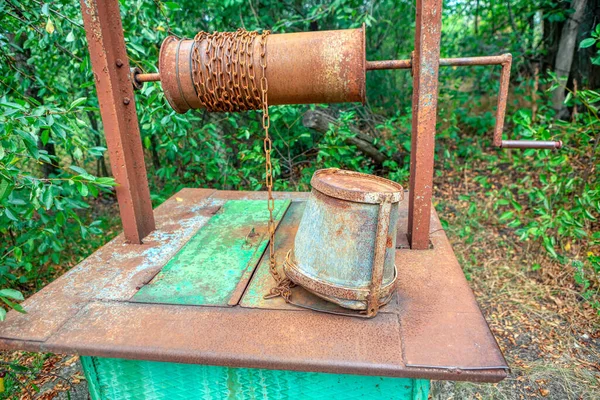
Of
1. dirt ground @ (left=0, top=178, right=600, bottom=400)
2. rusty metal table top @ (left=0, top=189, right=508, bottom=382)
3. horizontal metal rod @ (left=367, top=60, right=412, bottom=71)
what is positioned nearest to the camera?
rusty metal table top @ (left=0, top=189, right=508, bottom=382)

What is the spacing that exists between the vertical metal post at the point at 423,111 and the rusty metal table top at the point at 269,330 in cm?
24

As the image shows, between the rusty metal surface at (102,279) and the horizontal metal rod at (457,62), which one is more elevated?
the horizontal metal rod at (457,62)

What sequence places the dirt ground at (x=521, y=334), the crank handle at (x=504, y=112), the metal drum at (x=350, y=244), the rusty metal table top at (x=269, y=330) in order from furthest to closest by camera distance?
the dirt ground at (x=521, y=334) → the crank handle at (x=504, y=112) → the metal drum at (x=350, y=244) → the rusty metal table top at (x=269, y=330)

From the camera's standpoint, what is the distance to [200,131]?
4.38 meters

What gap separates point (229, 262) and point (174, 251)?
0.38 metres

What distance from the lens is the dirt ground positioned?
9.01 ft

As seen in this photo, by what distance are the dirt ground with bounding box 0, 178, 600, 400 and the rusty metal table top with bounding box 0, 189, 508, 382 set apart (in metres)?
0.93

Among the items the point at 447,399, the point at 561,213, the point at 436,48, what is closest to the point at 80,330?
the point at 436,48

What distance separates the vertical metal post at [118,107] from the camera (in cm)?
218

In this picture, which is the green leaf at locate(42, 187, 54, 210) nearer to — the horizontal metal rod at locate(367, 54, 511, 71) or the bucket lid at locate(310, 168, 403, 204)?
the bucket lid at locate(310, 168, 403, 204)

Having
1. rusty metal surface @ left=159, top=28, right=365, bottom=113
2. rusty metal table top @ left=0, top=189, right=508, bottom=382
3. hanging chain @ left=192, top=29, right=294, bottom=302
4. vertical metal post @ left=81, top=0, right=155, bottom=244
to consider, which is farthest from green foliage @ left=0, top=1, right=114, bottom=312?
hanging chain @ left=192, top=29, right=294, bottom=302

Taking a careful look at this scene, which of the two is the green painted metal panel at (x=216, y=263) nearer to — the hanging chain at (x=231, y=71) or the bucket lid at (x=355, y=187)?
the hanging chain at (x=231, y=71)

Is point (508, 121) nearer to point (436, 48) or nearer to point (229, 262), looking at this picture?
point (436, 48)

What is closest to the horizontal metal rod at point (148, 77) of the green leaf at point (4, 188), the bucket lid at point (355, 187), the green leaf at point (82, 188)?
the green leaf at point (82, 188)
